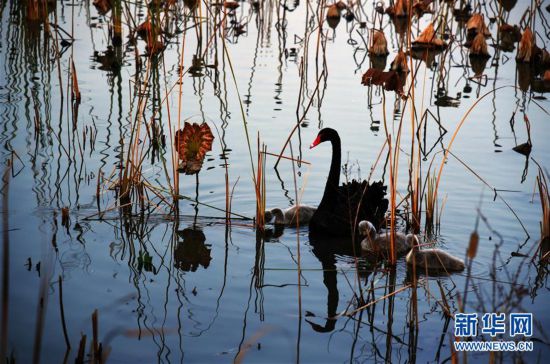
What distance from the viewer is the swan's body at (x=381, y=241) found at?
510 cm

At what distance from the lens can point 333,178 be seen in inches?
231

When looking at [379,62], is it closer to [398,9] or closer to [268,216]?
[398,9]

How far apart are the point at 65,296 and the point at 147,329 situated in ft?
2.04

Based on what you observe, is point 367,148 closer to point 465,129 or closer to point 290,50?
point 465,129

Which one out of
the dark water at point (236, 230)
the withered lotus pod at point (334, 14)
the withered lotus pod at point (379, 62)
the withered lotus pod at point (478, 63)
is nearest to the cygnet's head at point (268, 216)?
the dark water at point (236, 230)

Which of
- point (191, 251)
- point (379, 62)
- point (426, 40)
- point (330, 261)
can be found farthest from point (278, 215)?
point (426, 40)

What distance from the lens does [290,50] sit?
11477mm

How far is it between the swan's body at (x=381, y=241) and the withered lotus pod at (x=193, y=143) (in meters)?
1.36

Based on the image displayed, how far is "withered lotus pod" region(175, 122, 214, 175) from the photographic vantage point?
579cm

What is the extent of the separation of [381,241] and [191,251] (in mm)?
1227

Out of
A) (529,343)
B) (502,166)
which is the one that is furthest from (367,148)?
(529,343)

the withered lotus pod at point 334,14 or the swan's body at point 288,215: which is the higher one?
the withered lotus pod at point 334,14

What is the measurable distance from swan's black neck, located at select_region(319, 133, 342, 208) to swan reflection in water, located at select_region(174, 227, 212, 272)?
0.94 metres

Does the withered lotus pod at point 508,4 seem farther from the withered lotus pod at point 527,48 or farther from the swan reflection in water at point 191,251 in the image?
the swan reflection in water at point 191,251
